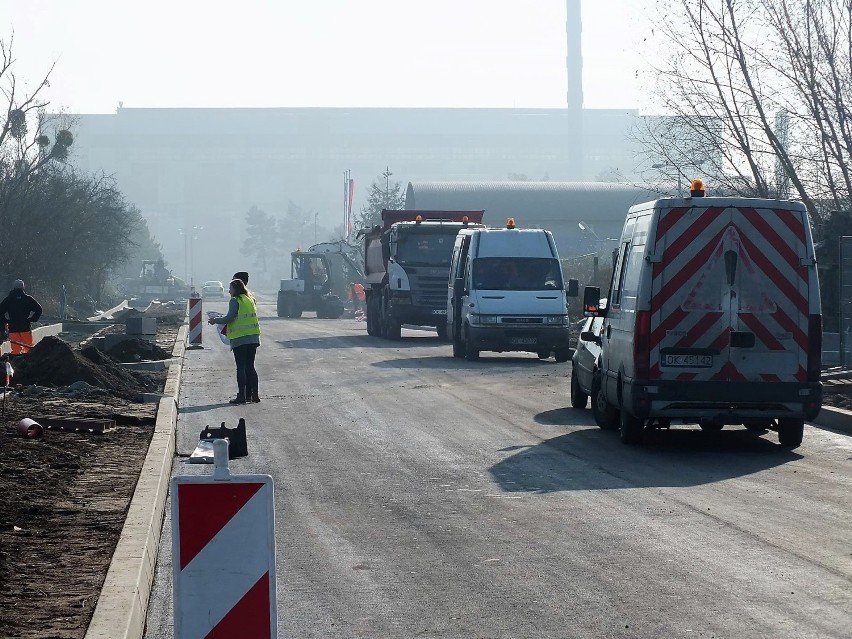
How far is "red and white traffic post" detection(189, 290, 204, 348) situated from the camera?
3284cm

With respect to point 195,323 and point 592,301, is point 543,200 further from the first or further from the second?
point 592,301

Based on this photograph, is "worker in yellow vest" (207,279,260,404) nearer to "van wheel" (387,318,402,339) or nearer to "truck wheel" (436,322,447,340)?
"van wheel" (387,318,402,339)

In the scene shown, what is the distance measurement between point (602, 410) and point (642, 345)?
2090 mm

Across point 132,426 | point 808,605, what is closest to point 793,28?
point 132,426

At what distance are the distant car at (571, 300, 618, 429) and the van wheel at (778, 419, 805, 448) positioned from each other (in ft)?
6.59

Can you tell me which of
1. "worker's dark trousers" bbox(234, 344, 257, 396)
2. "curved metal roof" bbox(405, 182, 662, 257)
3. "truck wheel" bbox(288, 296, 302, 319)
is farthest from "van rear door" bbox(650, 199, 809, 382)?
"curved metal roof" bbox(405, 182, 662, 257)

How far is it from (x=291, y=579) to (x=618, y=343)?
7.12 metres

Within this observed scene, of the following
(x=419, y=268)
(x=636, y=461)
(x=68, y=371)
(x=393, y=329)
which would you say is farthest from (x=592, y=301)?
(x=393, y=329)

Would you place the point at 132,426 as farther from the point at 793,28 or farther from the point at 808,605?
the point at 793,28

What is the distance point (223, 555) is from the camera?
473 centimetres

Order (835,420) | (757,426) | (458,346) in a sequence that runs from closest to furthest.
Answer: (757,426) < (835,420) < (458,346)

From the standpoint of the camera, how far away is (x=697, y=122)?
30750 mm

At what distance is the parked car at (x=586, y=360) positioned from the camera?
52.5ft

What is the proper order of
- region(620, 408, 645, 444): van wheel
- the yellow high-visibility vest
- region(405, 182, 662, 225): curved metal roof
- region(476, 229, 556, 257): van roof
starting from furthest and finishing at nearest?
region(405, 182, 662, 225): curved metal roof
region(476, 229, 556, 257): van roof
the yellow high-visibility vest
region(620, 408, 645, 444): van wheel
